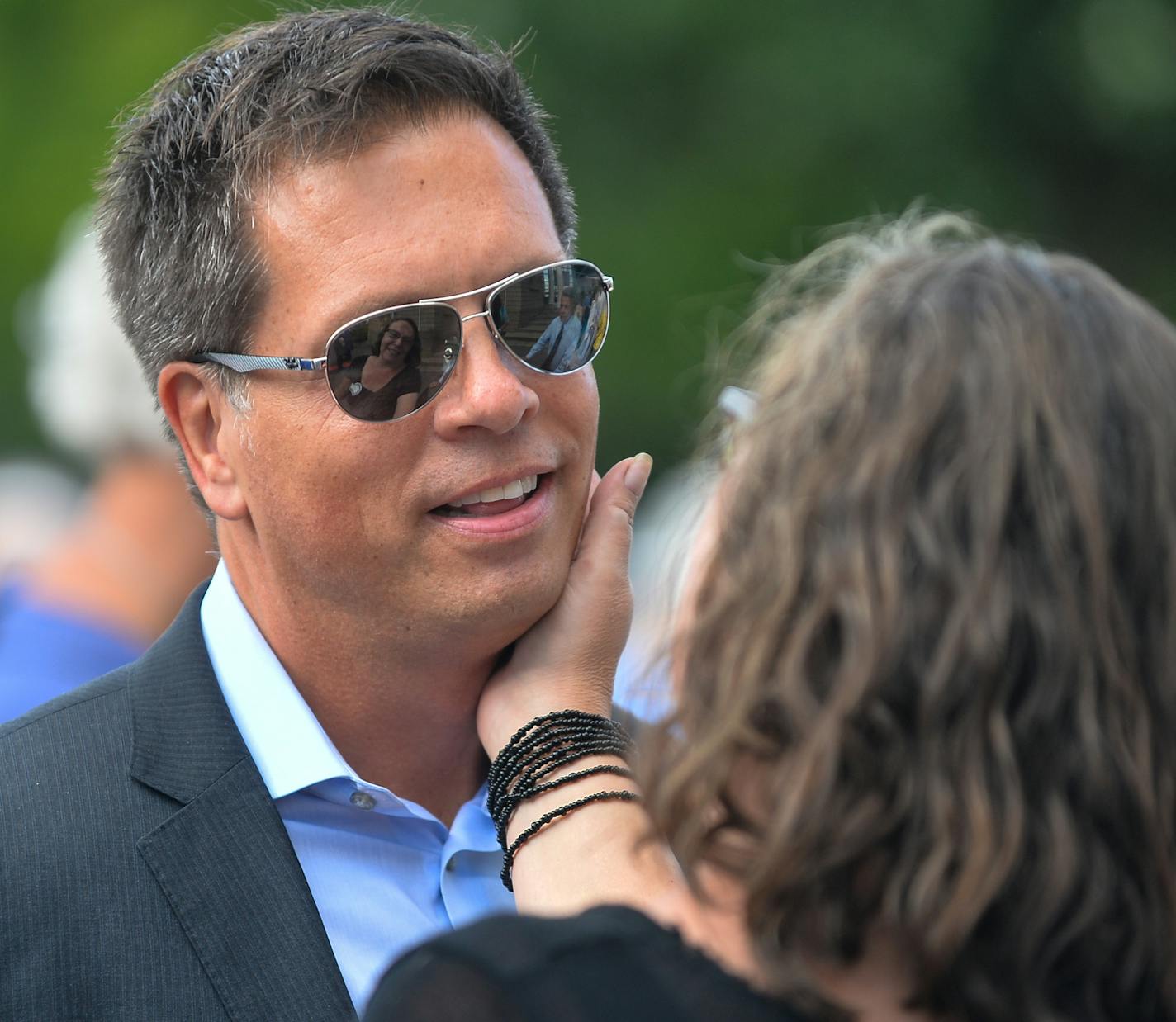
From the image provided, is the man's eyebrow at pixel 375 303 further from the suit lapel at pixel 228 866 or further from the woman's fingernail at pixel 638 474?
the suit lapel at pixel 228 866

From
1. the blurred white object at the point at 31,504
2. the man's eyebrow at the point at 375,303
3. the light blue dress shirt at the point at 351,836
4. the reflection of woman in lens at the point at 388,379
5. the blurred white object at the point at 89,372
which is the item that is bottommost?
the blurred white object at the point at 31,504

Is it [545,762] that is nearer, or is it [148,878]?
[148,878]

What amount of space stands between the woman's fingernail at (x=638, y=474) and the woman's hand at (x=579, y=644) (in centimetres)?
5

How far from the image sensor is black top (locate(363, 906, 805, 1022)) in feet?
5.00

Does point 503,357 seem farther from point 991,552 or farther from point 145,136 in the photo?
point 991,552

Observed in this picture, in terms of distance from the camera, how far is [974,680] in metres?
1.58

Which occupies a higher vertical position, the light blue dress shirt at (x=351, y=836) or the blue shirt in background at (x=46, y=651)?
the light blue dress shirt at (x=351, y=836)

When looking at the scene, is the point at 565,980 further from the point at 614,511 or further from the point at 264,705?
the point at 614,511

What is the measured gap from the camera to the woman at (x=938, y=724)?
1.56 metres

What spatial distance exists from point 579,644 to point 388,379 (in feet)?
1.90

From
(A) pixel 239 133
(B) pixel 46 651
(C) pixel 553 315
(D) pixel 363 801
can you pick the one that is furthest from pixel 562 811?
(B) pixel 46 651

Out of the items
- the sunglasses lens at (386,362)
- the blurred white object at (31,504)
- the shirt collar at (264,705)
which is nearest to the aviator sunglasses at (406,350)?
the sunglasses lens at (386,362)

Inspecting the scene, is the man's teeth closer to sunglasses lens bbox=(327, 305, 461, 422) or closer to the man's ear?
sunglasses lens bbox=(327, 305, 461, 422)

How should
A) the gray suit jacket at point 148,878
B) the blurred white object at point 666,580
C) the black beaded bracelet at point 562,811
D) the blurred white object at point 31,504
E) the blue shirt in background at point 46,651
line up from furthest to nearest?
the blurred white object at point 31,504 < the blue shirt in background at point 46,651 < the black beaded bracelet at point 562,811 < the gray suit jacket at point 148,878 < the blurred white object at point 666,580
